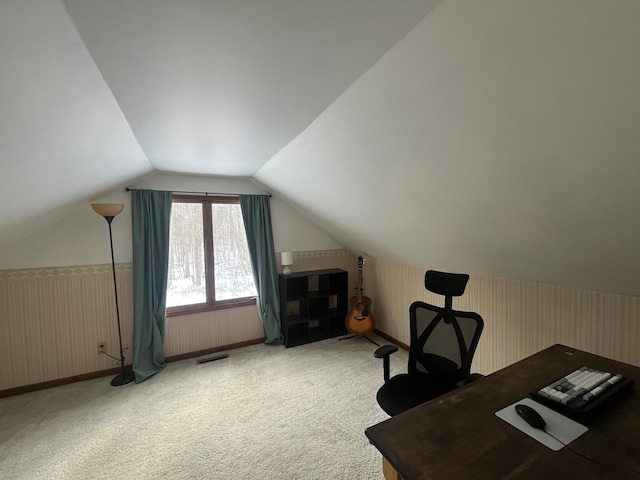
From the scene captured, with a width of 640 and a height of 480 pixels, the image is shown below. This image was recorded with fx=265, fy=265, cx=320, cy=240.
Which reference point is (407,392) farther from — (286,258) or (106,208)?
(106,208)

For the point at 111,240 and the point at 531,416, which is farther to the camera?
the point at 111,240

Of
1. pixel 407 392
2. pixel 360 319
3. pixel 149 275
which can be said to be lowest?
pixel 360 319

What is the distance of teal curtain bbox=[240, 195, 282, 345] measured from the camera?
358 centimetres

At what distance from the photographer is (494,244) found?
192 centimetres

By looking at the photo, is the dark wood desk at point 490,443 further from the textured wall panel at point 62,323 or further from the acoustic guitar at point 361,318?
the textured wall panel at point 62,323

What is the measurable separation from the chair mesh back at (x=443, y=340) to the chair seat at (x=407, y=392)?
0.09 metres

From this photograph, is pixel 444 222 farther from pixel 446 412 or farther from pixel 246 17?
pixel 246 17

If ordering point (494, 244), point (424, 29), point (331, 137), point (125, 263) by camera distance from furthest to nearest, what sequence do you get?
point (125, 263) < point (494, 244) < point (331, 137) < point (424, 29)

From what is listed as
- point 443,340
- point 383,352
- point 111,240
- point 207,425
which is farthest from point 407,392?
point 111,240

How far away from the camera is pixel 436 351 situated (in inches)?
73.7

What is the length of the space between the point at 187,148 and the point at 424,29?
1989mm

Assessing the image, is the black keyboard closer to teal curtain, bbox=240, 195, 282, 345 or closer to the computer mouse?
the computer mouse

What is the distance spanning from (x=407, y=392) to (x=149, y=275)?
113 inches

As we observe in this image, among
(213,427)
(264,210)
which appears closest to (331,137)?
(264,210)
